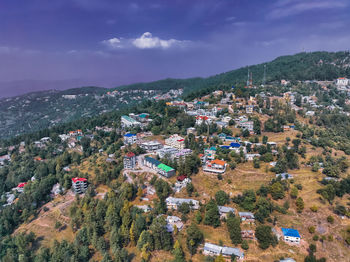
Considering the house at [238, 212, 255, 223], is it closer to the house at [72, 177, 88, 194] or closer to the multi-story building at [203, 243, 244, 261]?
the multi-story building at [203, 243, 244, 261]

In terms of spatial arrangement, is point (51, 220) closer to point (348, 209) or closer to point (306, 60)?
point (348, 209)

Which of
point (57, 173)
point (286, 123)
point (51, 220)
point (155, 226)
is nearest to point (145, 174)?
point (155, 226)

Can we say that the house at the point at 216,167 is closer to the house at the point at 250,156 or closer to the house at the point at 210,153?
the house at the point at 210,153

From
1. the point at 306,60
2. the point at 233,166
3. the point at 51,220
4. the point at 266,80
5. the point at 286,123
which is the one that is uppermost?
the point at 306,60

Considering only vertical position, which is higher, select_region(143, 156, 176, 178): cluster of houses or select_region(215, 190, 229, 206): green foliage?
select_region(143, 156, 176, 178): cluster of houses

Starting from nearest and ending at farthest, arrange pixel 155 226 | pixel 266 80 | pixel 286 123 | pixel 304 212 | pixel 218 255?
1. pixel 218 255
2. pixel 155 226
3. pixel 304 212
4. pixel 286 123
5. pixel 266 80

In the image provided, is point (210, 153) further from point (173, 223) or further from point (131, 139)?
point (131, 139)

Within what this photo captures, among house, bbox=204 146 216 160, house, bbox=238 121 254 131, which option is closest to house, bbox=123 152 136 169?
house, bbox=204 146 216 160
